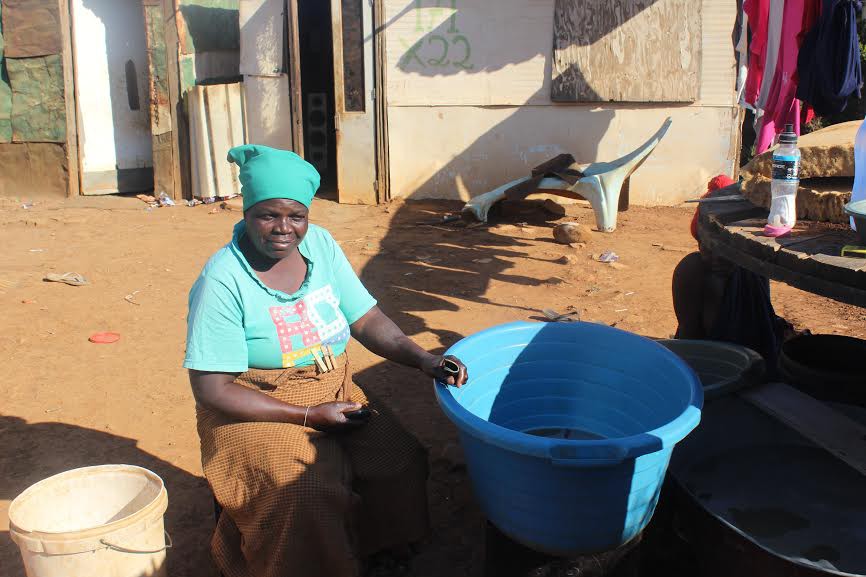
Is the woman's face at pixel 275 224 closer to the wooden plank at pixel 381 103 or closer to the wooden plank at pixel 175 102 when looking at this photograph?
the wooden plank at pixel 381 103

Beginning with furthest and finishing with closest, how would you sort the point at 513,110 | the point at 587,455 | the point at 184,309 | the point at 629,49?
the point at 513,110, the point at 629,49, the point at 184,309, the point at 587,455

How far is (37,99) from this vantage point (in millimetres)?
9570

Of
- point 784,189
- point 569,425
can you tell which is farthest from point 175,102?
point 784,189

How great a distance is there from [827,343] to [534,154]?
5.91 meters

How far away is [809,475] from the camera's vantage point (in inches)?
99.6

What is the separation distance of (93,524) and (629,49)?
744cm

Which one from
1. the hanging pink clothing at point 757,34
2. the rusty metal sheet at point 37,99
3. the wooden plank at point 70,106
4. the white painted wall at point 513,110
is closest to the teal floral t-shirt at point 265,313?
the hanging pink clothing at point 757,34

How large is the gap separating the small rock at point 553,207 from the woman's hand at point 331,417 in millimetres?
6302

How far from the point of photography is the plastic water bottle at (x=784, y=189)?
2.18 m

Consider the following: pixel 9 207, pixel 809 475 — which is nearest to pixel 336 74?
pixel 9 207

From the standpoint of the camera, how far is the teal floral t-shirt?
7.66 ft

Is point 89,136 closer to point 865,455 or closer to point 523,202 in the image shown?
point 523,202

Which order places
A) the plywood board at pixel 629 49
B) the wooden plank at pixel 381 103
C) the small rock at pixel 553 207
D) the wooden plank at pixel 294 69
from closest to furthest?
the plywood board at pixel 629 49
the small rock at pixel 553 207
the wooden plank at pixel 381 103
the wooden plank at pixel 294 69

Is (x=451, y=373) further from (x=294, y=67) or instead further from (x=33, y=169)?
(x=33, y=169)
